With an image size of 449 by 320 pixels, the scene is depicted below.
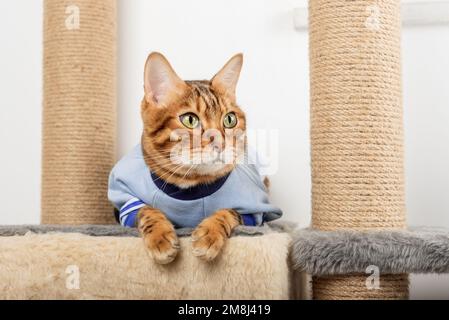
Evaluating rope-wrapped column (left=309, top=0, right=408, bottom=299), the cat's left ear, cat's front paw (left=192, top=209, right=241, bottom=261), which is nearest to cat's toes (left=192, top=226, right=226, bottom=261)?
cat's front paw (left=192, top=209, right=241, bottom=261)

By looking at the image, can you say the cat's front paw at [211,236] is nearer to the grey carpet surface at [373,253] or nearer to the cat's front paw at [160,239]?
the cat's front paw at [160,239]

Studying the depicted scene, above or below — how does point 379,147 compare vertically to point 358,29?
below

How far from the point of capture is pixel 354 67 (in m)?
1.17

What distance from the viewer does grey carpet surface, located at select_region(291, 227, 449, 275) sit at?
3.39 ft

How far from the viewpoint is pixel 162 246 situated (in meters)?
1.00

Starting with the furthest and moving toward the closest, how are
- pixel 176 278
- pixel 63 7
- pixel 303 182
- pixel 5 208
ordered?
pixel 5 208
pixel 303 182
pixel 63 7
pixel 176 278

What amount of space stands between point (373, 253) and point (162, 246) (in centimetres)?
39

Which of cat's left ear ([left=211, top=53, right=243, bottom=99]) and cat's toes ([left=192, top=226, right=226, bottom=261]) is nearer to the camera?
cat's toes ([left=192, top=226, right=226, bottom=261])

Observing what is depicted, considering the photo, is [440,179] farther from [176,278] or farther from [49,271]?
[49,271]

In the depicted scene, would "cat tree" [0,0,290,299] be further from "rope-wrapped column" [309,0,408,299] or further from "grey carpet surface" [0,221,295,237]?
"rope-wrapped column" [309,0,408,299]

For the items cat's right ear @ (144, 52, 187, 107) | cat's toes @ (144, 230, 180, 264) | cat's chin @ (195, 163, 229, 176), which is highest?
cat's right ear @ (144, 52, 187, 107)

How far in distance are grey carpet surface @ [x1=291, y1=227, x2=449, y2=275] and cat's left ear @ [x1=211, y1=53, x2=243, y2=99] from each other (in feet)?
1.35

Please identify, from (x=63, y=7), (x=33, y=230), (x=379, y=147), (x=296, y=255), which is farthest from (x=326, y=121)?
(x=63, y=7)

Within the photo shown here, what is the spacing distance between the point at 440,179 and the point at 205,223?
3.00ft
